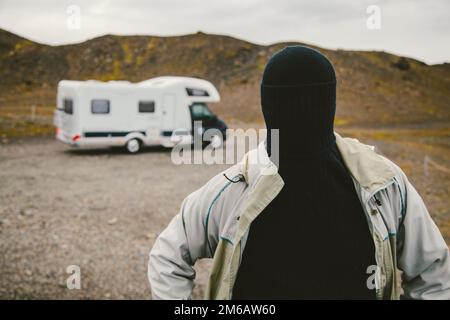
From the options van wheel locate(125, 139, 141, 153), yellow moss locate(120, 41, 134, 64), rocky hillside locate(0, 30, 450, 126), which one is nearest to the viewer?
van wheel locate(125, 139, 141, 153)

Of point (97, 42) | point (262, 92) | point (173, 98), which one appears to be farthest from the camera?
point (97, 42)

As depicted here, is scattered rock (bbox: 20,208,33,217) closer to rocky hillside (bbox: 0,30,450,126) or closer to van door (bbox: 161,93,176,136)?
van door (bbox: 161,93,176,136)

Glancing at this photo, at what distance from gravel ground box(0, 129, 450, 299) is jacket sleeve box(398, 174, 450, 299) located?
145 inches

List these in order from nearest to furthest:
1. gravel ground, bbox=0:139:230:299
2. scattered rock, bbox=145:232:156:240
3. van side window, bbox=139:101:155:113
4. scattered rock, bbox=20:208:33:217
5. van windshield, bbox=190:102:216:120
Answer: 1. gravel ground, bbox=0:139:230:299
2. scattered rock, bbox=145:232:156:240
3. scattered rock, bbox=20:208:33:217
4. van side window, bbox=139:101:155:113
5. van windshield, bbox=190:102:216:120

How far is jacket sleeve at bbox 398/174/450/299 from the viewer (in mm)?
1612

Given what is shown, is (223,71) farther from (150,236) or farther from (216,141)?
(150,236)

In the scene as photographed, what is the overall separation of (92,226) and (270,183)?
6.12m

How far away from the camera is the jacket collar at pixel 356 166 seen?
64.7 inches

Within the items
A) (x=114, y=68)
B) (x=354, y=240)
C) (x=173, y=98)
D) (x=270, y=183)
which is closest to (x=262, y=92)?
(x=270, y=183)

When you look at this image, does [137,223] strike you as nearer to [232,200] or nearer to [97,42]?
[232,200]

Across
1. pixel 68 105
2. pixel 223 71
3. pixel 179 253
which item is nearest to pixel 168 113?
pixel 68 105

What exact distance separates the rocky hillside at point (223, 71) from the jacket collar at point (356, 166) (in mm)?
31789

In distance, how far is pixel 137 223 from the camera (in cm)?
750

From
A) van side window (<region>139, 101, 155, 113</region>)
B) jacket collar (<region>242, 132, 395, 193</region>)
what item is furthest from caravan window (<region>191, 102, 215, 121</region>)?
jacket collar (<region>242, 132, 395, 193</region>)
